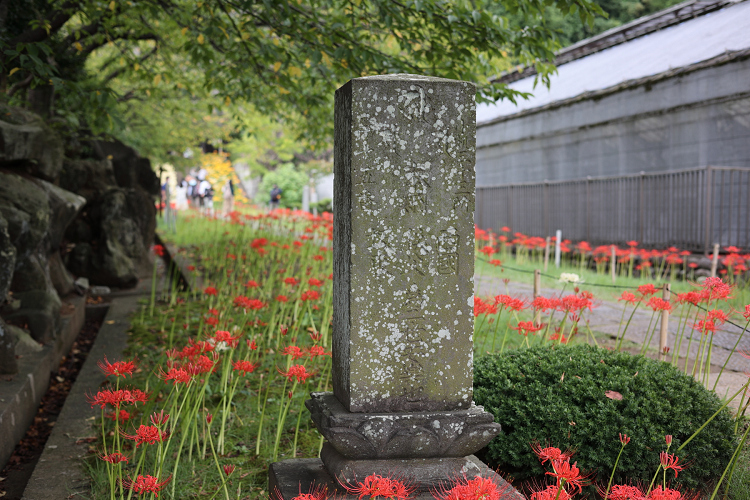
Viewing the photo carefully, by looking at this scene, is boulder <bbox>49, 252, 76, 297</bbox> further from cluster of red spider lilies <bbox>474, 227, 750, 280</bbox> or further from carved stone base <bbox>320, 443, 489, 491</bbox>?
carved stone base <bbox>320, 443, 489, 491</bbox>

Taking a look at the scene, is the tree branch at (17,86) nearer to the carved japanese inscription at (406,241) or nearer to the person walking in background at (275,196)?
the carved japanese inscription at (406,241)

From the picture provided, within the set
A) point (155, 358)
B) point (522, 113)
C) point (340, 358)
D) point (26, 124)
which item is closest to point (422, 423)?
point (340, 358)

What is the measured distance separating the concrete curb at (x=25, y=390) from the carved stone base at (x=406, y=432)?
2.45m

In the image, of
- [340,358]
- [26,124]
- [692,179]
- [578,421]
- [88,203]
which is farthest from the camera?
[692,179]

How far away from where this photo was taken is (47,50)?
4496 mm

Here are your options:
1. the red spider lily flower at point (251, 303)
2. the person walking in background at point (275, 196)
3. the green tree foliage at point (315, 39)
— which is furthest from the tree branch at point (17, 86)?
the person walking in background at point (275, 196)

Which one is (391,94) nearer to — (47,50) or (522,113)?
(47,50)

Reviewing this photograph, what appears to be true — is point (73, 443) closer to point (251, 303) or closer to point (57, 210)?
point (251, 303)

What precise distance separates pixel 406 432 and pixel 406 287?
1.97 ft

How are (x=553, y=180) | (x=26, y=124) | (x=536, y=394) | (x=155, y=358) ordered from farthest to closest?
(x=553, y=180) → (x=26, y=124) → (x=155, y=358) → (x=536, y=394)

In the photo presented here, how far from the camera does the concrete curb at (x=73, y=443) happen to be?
3.01 meters

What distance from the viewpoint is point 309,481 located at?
259cm

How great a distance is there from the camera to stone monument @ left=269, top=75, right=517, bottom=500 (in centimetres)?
242

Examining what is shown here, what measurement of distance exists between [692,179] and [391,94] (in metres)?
9.83
